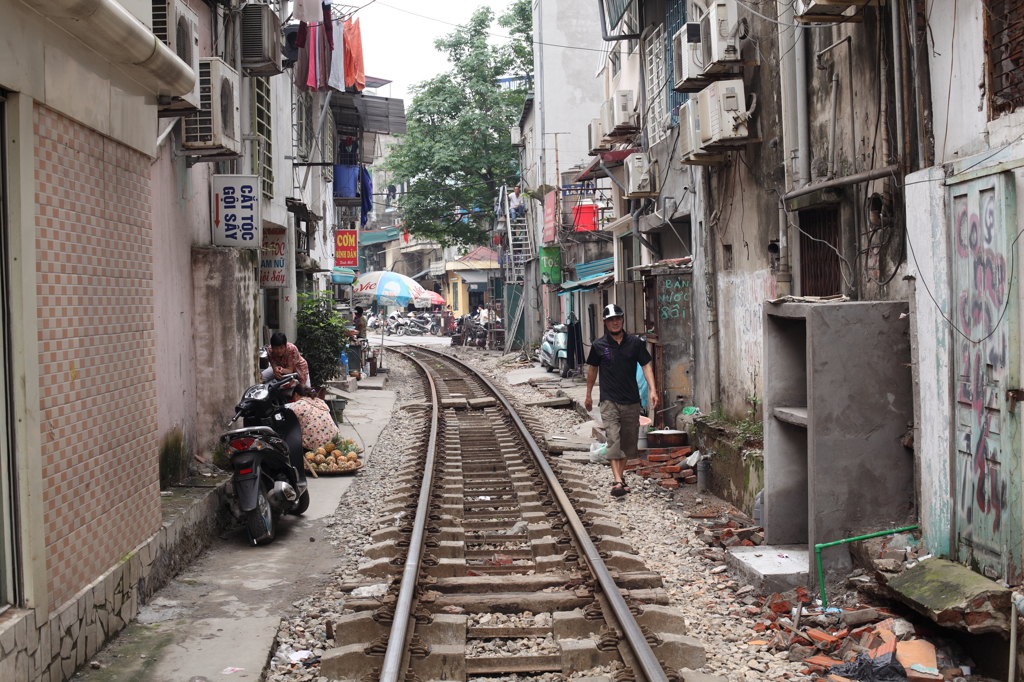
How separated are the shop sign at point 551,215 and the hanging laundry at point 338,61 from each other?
1086cm

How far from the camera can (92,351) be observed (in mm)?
5230

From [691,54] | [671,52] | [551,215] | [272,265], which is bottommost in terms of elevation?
[272,265]

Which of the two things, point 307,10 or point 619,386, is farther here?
point 307,10

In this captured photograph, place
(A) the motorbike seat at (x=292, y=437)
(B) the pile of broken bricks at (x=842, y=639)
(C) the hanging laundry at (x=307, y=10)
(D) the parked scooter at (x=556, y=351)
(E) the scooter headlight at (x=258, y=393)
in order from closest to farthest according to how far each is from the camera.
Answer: (B) the pile of broken bricks at (x=842, y=639)
(E) the scooter headlight at (x=258, y=393)
(A) the motorbike seat at (x=292, y=437)
(C) the hanging laundry at (x=307, y=10)
(D) the parked scooter at (x=556, y=351)

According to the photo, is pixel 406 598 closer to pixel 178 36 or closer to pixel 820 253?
pixel 820 253

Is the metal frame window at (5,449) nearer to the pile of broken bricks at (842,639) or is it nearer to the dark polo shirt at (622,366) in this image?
the pile of broken bricks at (842,639)

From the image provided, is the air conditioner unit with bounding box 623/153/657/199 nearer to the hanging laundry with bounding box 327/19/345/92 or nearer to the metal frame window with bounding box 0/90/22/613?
the hanging laundry with bounding box 327/19/345/92

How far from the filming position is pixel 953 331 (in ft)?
17.3

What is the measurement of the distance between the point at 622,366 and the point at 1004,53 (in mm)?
5031

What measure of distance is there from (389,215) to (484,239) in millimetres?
29369

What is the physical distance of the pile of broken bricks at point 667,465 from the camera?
1029cm

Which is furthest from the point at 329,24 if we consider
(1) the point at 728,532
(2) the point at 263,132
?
(1) the point at 728,532

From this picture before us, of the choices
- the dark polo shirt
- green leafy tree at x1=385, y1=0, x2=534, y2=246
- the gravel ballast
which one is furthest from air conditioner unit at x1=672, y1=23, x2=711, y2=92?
green leafy tree at x1=385, y1=0, x2=534, y2=246

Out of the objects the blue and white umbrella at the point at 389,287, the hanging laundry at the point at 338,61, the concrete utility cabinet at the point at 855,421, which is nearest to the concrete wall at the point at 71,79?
the concrete utility cabinet at the point at 855,421
